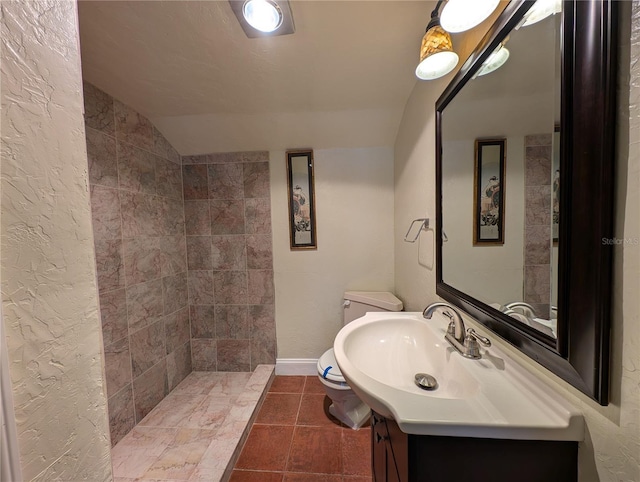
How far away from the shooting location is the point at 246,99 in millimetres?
1611

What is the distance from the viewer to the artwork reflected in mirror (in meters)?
0.55

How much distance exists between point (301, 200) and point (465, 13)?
60.0 inches

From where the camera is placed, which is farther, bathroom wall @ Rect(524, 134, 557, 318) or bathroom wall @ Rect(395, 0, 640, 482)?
bathroom wall @ Rect(524, 134, 557, 318)

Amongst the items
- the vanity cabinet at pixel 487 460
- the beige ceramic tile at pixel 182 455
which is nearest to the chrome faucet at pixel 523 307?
the vanity cabinet at pixel 487 460

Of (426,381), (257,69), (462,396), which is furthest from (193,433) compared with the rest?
(257,69)

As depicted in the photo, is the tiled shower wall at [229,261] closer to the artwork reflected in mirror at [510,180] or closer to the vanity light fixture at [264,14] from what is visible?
the vanity light fixture at [264,14]

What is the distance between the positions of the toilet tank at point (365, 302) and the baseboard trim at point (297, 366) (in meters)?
0.53

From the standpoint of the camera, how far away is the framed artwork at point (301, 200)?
2.04 m

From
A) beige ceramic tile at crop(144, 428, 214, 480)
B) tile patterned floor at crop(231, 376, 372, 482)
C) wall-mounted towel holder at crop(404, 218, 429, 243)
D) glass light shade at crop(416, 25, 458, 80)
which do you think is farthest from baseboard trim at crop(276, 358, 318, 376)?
glass light shade at crop(416, 25, 458, 80)

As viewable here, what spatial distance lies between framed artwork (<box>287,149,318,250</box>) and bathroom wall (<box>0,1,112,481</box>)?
5.30 ft

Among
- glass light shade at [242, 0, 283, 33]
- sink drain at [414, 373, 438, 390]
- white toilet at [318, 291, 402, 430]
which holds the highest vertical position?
glass light shade at [242, 0, 283, 33]

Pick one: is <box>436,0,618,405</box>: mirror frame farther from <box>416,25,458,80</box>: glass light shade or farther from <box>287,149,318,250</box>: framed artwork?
<box>287,149,318,250</box>: framed artwork

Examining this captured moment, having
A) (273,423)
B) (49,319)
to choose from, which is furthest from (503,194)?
(273,423)

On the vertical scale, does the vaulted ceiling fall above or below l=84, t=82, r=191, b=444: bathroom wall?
above
